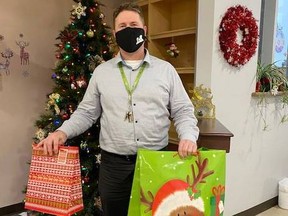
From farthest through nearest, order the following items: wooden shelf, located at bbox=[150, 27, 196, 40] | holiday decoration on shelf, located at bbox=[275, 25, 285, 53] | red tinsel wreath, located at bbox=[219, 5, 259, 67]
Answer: holiday decoration on shelf, located at bbox=[275, 25, 285, 53] < wooden shelf, located at bbox=[150, 27, 196, 40] < red tinsel wreath, located at bbox=[219, 5, 259, 67]

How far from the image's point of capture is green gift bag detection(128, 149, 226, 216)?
1.13 meters

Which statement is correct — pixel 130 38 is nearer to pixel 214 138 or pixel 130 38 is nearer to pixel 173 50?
pixel 214 138

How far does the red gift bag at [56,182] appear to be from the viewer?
4.11 ft

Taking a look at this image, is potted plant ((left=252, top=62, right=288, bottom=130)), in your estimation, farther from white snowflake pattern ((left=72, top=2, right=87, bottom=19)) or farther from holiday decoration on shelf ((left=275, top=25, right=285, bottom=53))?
white snowflake pattern ((left=72, top=2, right=87, bottom=19))

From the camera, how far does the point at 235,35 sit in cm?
222

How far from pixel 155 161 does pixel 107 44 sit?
1.48 meters

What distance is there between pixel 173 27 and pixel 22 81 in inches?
63.7

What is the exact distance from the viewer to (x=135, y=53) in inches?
53.8

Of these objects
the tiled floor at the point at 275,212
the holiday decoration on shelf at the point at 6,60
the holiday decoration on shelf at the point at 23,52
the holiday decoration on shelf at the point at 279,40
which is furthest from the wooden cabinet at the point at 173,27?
the tiled floor at the point at 275,212

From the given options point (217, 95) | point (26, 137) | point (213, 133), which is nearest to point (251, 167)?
point (217, 95)

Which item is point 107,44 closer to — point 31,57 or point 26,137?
point 31,57

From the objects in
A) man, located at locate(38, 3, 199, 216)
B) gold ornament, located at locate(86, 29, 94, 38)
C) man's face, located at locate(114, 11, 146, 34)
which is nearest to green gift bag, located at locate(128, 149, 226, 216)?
man, located at locate(38, 3, 199, 216)

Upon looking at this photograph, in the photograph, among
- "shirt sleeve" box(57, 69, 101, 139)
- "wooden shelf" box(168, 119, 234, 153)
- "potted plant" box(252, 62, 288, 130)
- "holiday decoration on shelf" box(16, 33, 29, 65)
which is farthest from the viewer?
"holiday decoration on shelf" box(16, 33, 29, 65)

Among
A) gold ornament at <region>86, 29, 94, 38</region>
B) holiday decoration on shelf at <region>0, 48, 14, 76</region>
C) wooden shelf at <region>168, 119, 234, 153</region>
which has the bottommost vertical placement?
wooden shelf at <region>168, 119, 234, 153</region>
